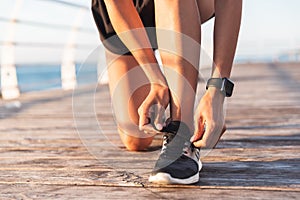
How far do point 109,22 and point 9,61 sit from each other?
2.10 metres

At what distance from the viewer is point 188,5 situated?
3.88ft

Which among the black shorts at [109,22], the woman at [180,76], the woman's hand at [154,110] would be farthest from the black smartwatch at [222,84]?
the black shorts at [109,22]

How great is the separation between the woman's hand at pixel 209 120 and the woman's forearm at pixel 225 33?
0.10 metres

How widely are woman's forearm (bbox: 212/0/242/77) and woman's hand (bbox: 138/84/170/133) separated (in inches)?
6.1

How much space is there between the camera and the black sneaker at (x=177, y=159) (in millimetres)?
1074

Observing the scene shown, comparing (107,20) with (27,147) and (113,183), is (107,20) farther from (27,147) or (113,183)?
(113,183)

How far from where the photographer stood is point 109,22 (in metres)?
1.64

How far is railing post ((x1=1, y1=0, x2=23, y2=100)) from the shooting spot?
3545 millimetres

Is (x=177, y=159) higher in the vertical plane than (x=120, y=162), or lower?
higher

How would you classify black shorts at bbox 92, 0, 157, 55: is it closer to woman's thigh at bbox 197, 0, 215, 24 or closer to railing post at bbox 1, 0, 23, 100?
woman's thigh at bbox 197, 0, 215, 24

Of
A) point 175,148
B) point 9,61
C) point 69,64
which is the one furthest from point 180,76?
point 69,64

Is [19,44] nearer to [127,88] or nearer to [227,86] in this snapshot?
[127,88]

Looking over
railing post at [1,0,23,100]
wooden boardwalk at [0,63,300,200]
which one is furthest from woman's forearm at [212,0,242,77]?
railing post at [1,0,23,100]

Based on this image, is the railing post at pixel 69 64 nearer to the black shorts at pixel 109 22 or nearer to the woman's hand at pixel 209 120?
the black shorts at pixel 109 22
